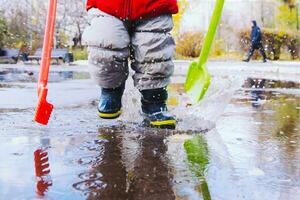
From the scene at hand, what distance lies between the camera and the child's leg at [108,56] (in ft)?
9.45

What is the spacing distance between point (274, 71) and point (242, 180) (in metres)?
9.60

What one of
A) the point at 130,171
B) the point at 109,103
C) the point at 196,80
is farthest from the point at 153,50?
the point at 130,171

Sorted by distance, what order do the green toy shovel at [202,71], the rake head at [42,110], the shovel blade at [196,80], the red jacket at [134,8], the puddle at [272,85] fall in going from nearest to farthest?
1. the rake head at [42,110]
2. the green toy shovel at [202,71]
3. the shovel blade at [196,80]
4. the red jacket at [134,8]
5. the puddle at [272,85]

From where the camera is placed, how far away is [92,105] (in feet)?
13.0

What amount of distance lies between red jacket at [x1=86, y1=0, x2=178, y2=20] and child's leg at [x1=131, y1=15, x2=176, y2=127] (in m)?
0.04

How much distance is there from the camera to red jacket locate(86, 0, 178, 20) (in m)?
2.87

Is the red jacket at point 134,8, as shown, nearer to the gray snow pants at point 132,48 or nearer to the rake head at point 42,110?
the gray snow pants at point 132,48

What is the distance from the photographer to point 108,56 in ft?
9.51

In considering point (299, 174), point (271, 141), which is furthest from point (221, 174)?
point (271, 141)

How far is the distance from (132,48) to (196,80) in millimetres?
443

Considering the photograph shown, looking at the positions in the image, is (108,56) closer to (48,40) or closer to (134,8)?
(134,8)

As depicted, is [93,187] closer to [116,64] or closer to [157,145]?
[157,145]

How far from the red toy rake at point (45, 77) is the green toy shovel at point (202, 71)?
702mm

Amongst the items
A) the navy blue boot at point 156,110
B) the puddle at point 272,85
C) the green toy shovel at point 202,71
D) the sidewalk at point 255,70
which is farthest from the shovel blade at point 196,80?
the sidewalk at point 255,70
